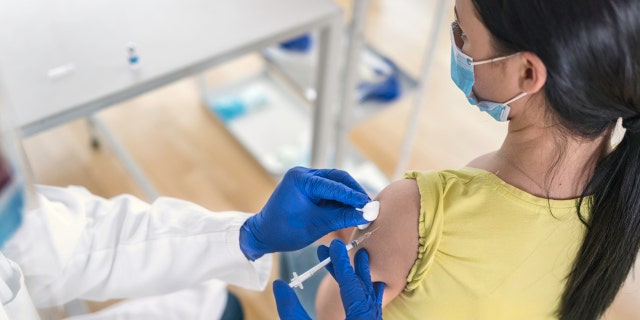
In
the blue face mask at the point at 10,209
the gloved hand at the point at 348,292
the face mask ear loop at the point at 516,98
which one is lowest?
the gloved hand at the point at 348,292

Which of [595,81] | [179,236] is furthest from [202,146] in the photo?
[595,81]

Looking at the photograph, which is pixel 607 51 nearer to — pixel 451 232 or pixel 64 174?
pixel 451 232

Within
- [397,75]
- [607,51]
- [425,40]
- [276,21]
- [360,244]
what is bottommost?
[425,40]

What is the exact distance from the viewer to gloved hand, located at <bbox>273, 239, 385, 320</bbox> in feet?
2.68

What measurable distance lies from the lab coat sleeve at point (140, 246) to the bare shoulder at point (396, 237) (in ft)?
0.90

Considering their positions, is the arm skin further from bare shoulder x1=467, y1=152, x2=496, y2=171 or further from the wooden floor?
the wooden floor

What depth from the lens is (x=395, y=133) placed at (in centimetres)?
254

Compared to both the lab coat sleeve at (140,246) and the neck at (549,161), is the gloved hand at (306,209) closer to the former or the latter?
the lab coat sleeve at (140,246)

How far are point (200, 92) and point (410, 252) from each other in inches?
72.2

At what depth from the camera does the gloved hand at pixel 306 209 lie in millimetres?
919

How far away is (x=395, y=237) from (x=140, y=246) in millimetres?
482

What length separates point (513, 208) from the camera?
2.93ft

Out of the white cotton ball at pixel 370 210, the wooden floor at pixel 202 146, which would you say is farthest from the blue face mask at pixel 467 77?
the wooden floor at pixel 202 146

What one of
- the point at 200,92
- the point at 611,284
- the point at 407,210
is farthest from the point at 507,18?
the point at 200,92
